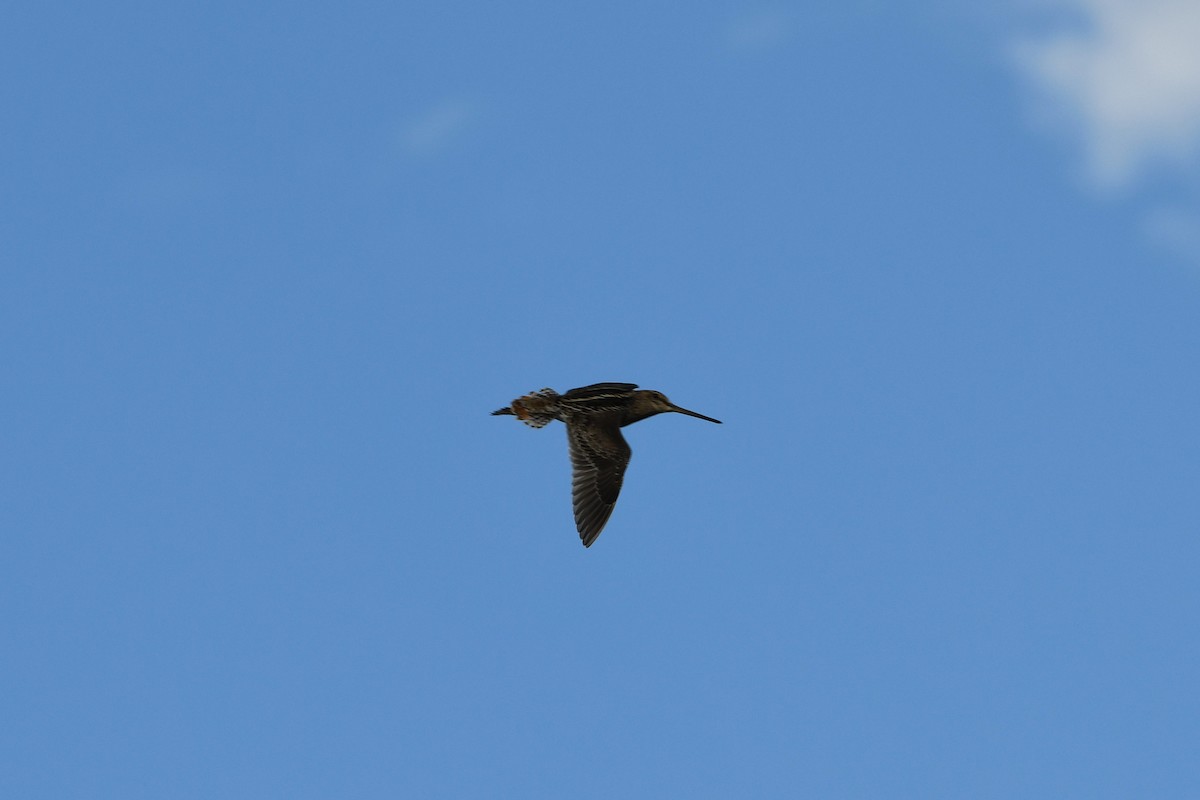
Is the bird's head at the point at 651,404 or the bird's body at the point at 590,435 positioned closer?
the bird's body at the point at 590,435

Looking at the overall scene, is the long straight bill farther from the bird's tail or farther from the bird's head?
the bird's tail

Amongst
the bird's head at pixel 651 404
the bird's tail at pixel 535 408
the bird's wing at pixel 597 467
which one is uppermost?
the bird's head at pixel 651 404

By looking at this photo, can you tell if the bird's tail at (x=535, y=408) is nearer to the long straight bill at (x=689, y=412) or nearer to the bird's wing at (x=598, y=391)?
the bird's wing at (x=598, y=391)

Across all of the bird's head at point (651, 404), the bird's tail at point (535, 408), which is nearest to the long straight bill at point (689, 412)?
the bird's head at point (651, 404)

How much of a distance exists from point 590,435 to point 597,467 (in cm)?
53

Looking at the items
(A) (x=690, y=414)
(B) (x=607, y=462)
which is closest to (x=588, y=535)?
(B) (x=607, y=462)

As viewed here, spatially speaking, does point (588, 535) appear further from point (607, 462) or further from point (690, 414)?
point (690, 414)

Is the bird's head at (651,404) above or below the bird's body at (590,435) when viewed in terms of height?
above

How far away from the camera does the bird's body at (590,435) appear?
87.2 ft

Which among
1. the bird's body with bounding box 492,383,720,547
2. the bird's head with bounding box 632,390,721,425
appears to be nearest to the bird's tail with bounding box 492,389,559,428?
the bird's body with bounding box 492,383,720,547

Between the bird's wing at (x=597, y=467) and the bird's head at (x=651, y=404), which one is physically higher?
the bird's head at (x=651, y=404)

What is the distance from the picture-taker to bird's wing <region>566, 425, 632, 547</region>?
26578 mm

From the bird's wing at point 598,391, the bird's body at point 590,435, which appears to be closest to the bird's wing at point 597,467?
the bird's body at point 590,435

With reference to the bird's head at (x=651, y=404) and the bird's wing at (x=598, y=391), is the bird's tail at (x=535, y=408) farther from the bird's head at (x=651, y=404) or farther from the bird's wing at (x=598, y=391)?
the bird's head at (x=651, y=404)
